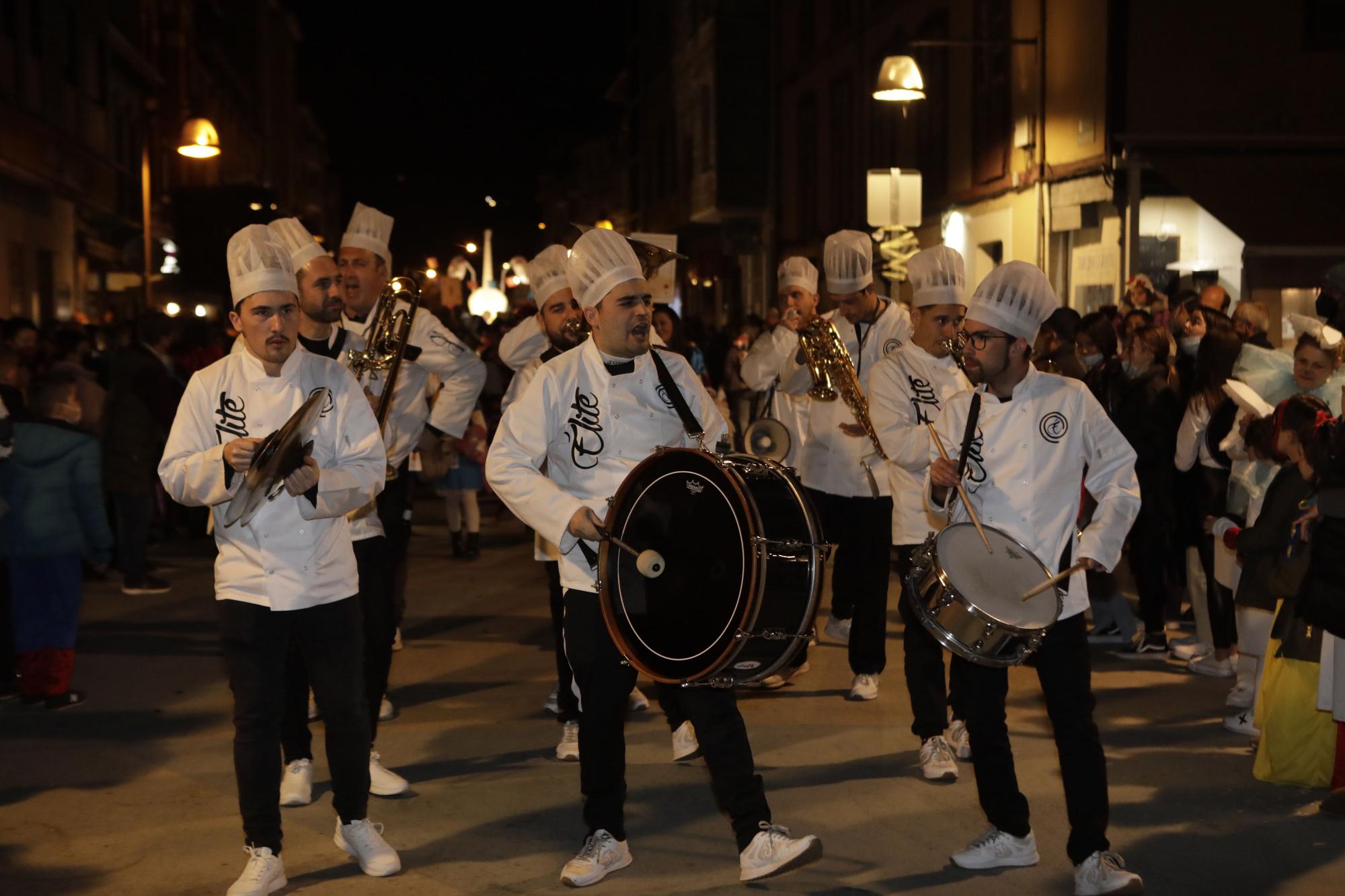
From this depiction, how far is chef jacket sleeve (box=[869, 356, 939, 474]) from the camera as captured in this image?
642cm

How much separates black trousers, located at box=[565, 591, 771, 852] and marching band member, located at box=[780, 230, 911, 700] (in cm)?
266

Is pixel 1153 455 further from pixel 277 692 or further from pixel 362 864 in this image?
pixel 277 692

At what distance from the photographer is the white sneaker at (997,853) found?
211 inches

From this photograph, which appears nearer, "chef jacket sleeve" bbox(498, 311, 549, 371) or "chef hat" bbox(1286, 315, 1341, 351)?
"chef hat" bbox(1286, 315, 1341, 351)

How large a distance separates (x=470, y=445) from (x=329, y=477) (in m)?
7.47

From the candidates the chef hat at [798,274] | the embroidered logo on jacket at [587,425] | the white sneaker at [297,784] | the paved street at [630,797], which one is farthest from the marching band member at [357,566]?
the chef hat at [798,274]

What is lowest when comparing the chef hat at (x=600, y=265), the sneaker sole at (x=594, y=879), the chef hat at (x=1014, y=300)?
the sneaker sole at (x=594, y=879)

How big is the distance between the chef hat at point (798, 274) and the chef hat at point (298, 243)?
3.32 metres

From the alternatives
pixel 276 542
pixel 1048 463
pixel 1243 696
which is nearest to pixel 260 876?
pixel 276 542

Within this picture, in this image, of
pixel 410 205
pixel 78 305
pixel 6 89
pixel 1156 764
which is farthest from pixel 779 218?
pixel 410 205

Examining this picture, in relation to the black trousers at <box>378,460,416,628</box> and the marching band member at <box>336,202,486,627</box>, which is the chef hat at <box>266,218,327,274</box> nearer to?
the marching band member at <box>336,202,486,627</box>

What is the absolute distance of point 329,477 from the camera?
5129mm

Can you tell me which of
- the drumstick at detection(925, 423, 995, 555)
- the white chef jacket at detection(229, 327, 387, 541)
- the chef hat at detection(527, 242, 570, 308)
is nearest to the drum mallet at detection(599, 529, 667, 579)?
the drumstick at detection(925, 423, 995, 555)

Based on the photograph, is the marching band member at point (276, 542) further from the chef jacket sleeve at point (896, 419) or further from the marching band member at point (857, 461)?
the marching band member at point (857, 461)
